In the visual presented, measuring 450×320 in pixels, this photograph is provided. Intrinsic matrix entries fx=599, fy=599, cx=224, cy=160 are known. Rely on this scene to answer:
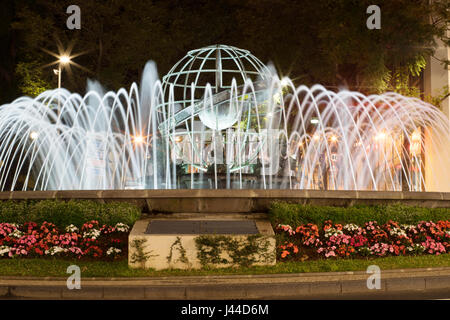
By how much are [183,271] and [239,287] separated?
142 centimetres

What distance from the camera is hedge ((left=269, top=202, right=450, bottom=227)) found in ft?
40.1

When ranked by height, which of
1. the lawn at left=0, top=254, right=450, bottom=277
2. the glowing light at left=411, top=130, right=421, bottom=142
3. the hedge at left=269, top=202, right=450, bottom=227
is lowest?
the lawn at left=0, top=254, right=450, bottom=277

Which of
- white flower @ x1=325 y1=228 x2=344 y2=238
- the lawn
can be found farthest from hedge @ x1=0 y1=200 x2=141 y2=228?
white flower @ x1=325 y1=228 x2=344 y2=238

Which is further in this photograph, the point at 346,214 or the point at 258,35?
the point at 258,35

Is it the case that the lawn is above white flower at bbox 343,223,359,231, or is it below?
below

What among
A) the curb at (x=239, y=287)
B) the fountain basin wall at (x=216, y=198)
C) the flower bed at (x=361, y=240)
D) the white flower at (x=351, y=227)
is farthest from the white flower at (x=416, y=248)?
the fountain basin wall at (x=216, y=198)

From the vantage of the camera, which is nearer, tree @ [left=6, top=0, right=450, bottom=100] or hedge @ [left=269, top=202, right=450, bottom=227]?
hedge @ [left=269, top=202, right=450, bottom=227]

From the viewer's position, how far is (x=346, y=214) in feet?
41.2

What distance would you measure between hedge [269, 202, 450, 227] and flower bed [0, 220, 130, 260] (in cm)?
315

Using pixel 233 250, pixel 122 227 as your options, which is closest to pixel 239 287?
pixel 233 250

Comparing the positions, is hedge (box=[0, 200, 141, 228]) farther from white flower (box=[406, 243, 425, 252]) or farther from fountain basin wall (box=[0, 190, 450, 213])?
white flower (box=[406, 243, 425, 252])

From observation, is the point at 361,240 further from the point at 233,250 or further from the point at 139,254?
the point at 139,254

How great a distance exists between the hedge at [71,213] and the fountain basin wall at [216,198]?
7.8 inches

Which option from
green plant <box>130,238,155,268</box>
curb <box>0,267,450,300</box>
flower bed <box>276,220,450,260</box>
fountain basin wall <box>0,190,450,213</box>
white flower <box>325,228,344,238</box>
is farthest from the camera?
fountain basin wall <box>0,190,450,213</box>
